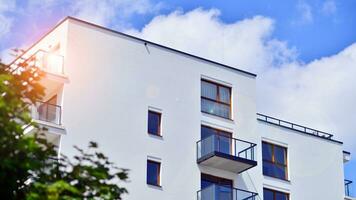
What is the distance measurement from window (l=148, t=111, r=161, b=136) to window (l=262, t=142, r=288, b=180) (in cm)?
591

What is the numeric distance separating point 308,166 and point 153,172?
29.6 ft

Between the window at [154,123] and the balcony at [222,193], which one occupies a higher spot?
the window at [154,123]

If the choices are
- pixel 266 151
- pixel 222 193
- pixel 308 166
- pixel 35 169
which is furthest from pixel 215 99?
pixel 35 169

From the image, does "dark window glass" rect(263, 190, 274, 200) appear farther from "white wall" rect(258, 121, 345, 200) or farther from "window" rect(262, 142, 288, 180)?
"window" rect(262, 142, 288, 180)

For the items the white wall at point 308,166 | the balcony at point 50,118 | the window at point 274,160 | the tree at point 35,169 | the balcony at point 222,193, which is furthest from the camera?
the white wall at point 308,166

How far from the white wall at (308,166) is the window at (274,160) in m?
0.22

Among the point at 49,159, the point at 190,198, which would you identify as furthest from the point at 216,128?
the point at 49,159

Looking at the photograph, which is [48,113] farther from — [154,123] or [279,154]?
[279,154]

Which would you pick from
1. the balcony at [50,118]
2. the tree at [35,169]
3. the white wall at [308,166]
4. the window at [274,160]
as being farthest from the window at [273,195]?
the tree at [35,169]

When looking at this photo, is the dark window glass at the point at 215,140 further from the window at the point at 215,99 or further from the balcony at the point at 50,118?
the balcony at the point at 50,118

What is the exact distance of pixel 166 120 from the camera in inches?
1341

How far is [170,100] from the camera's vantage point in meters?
34.5

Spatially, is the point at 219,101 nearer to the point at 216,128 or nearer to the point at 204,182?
the point at 216,128

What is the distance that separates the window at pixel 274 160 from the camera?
37.3 m
